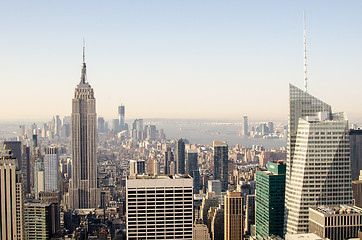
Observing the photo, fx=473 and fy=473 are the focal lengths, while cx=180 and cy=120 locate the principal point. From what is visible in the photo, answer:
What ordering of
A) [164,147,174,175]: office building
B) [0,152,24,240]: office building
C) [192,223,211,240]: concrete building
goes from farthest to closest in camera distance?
[164,147,174,175]: office building
[192,223,211,240]: concrete building
[0,152,24,240]: office building

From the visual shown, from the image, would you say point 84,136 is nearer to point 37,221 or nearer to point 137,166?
point 137,166

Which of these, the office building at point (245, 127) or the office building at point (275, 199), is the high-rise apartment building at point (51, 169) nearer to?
the office building at point (245, 127)

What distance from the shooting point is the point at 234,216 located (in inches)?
1387

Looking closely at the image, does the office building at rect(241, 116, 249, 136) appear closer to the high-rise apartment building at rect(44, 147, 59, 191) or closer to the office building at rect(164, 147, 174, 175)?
the office building at rect(164, 147, 174, 175)

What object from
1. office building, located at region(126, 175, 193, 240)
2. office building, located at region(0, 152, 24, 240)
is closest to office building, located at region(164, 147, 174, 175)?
office building, located at region(0, 152, 24, 240)

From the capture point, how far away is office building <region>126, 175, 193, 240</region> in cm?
2241

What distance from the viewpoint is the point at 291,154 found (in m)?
25.8

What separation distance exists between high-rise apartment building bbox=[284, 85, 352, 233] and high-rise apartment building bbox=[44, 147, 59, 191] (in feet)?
117

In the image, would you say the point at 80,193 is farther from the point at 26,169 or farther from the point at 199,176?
the point at 199,176

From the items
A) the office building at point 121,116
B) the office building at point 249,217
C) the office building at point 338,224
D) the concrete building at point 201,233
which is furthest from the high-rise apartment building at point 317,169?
the office building at point 121,116

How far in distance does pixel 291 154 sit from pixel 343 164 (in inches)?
108

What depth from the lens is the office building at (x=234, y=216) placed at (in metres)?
35.1

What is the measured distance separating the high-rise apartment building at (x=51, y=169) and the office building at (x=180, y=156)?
15299mm

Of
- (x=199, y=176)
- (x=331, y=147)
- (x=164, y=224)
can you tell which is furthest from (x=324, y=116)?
(x=199, y=176)
